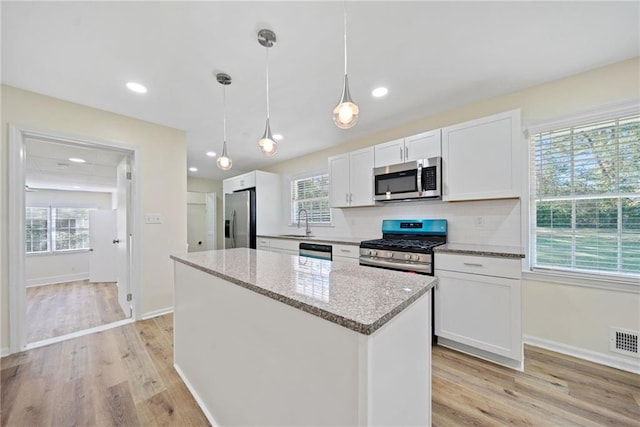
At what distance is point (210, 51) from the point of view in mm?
1749

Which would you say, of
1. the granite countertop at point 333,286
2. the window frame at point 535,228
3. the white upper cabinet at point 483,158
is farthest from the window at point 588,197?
the granite countertop at point 333,286

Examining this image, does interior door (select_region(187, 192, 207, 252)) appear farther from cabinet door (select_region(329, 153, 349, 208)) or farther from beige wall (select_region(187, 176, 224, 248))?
cabinet door (select_region(329, 153, 349, 208))

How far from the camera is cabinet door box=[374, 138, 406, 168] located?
9.34 ft

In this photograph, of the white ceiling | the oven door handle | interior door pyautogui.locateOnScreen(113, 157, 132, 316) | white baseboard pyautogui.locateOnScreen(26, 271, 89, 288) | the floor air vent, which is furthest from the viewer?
white baseboard pyautogui.locateOnScreen(26, 271, 89, 288)

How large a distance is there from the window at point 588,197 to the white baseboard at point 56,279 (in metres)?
7.82

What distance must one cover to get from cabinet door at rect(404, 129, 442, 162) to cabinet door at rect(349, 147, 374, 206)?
484mm

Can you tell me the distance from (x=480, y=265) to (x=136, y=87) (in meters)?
3.36

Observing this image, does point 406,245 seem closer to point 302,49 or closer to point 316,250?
point 316,250

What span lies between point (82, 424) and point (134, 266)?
1722mm

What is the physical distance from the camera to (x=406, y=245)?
8.05ft

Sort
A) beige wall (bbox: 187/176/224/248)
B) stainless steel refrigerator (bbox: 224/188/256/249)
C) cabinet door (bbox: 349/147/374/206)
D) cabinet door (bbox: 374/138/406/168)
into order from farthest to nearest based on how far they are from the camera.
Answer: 1. beige wall (bbox: 187/176/224/248)
2. stainless steel refrigerator (bbox: 224/188/256/249)
3. cabinet door (bbox: 349/147/374/206)
4. cabinet door (bbox: 374/138/406/168)

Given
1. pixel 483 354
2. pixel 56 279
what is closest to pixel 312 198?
pixel 483 354

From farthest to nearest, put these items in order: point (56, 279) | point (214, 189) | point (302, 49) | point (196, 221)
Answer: point (214, 189)
point (196, 221)
point (56, 279)
point (302, 49)

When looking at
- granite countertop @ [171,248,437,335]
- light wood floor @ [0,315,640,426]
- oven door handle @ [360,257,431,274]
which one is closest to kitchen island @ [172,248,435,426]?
granite countertop @ [171,248,437,335]
